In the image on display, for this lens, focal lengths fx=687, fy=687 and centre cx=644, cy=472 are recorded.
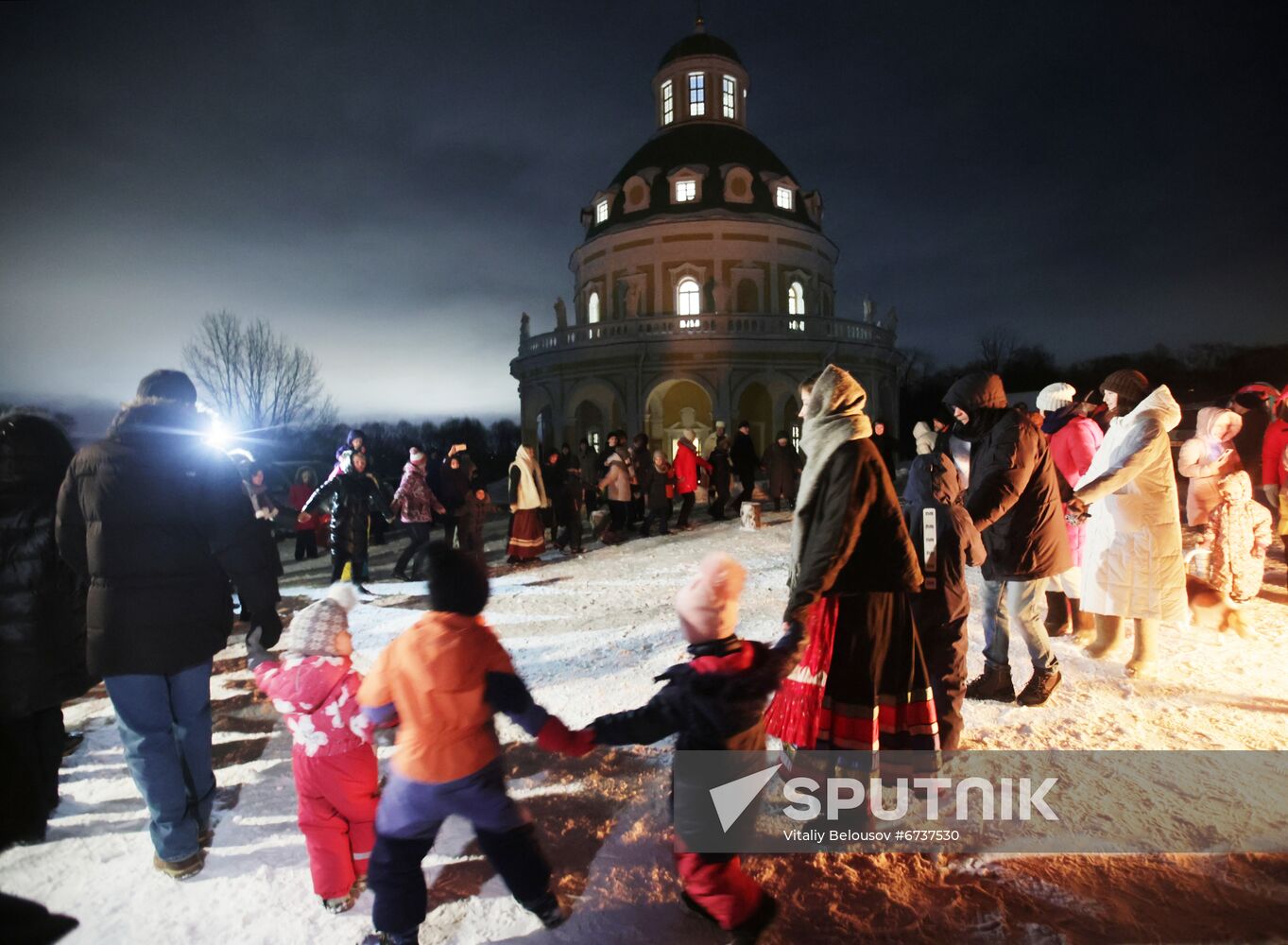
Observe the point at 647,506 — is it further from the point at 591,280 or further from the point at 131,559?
the point at 591,280

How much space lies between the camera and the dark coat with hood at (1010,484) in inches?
167

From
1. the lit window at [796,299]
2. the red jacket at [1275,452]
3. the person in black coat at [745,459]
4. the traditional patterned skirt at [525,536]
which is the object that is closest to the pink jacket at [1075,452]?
the red jacket at [1275,452]

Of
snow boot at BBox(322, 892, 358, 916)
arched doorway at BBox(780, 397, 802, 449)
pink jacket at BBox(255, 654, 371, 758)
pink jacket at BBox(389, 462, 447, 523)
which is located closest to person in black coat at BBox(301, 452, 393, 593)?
pink jacket at BBox(389, 462, 447, 523)

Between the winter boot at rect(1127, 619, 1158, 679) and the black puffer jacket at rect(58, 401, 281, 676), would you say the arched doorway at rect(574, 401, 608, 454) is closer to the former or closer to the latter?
the winter boot at rect(1127, 619, 1158, 679)

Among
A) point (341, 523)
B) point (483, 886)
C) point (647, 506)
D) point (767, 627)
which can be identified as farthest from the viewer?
point (647, 506)

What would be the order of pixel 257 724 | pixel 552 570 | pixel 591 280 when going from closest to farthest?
1. pixel 257 724
2. pixel 552 570
3. pixel 591 280

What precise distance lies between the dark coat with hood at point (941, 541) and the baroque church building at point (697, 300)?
23152 millimetres

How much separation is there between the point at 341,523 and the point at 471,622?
20.8 ft

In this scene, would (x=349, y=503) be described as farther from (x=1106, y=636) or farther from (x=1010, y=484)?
(x=1106, y=636)

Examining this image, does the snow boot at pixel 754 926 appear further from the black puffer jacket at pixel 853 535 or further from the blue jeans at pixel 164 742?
the blue jeans at pixel 164 742

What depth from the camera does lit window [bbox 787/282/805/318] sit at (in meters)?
33.5

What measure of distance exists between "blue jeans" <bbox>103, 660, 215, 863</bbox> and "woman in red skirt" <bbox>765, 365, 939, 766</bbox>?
289 centimetres

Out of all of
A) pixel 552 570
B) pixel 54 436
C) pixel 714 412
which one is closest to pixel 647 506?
pixel 552 570

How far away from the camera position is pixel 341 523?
8.14m
